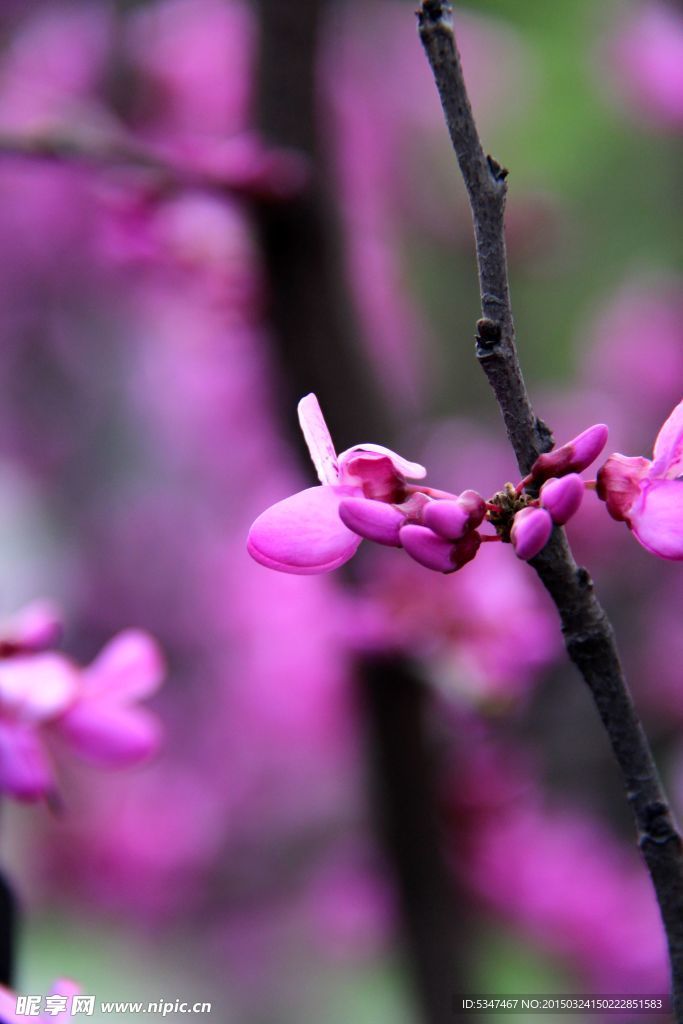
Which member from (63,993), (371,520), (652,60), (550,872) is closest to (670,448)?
(371,520)

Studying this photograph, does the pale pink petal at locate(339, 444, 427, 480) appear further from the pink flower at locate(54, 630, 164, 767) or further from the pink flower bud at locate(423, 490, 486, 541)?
the pink flower at locate(54, 630, 164, 767)

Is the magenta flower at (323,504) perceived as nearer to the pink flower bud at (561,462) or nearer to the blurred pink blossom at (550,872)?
the pink flower bud at (561,462)

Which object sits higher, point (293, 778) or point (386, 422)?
point (386, 422)

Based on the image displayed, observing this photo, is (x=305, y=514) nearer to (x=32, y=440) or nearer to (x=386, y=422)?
(x=386, y=422)

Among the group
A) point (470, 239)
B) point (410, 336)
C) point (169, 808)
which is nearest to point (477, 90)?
point (470, 239)

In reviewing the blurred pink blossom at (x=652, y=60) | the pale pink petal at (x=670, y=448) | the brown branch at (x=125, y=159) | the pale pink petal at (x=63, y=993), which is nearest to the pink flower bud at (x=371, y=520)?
the pale pink petal at (x=670, y=448)

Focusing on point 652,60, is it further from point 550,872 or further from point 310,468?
point 550,872
